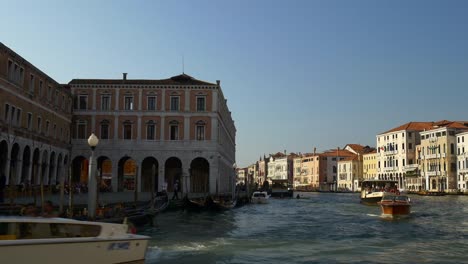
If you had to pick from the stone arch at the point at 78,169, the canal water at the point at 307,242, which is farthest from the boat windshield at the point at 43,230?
the stone arch at the point at 78,169

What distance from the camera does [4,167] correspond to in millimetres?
26438

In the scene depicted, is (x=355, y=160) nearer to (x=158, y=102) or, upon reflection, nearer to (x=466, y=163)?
(x=466, y=163)

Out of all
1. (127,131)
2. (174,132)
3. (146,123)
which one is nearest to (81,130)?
(127,131)

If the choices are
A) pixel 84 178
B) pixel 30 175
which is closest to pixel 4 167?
pixel 30 175

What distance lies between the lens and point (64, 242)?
7508 millimetres

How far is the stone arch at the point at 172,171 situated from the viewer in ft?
134

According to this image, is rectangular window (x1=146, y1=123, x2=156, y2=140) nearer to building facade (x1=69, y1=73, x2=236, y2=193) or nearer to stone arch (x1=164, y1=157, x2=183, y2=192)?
building facade (x1=69, y1=73, x2=236, y2=193)

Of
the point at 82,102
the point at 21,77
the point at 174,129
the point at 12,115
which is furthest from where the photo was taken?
the point at 82,102

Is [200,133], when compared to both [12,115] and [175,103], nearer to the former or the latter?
[175,103]

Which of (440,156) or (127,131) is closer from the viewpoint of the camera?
(127,131)

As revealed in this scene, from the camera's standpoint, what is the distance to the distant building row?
243 ft

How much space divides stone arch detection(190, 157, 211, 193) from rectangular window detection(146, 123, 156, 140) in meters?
4.15

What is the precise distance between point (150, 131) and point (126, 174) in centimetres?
417

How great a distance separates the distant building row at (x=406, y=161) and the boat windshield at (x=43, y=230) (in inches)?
2314
